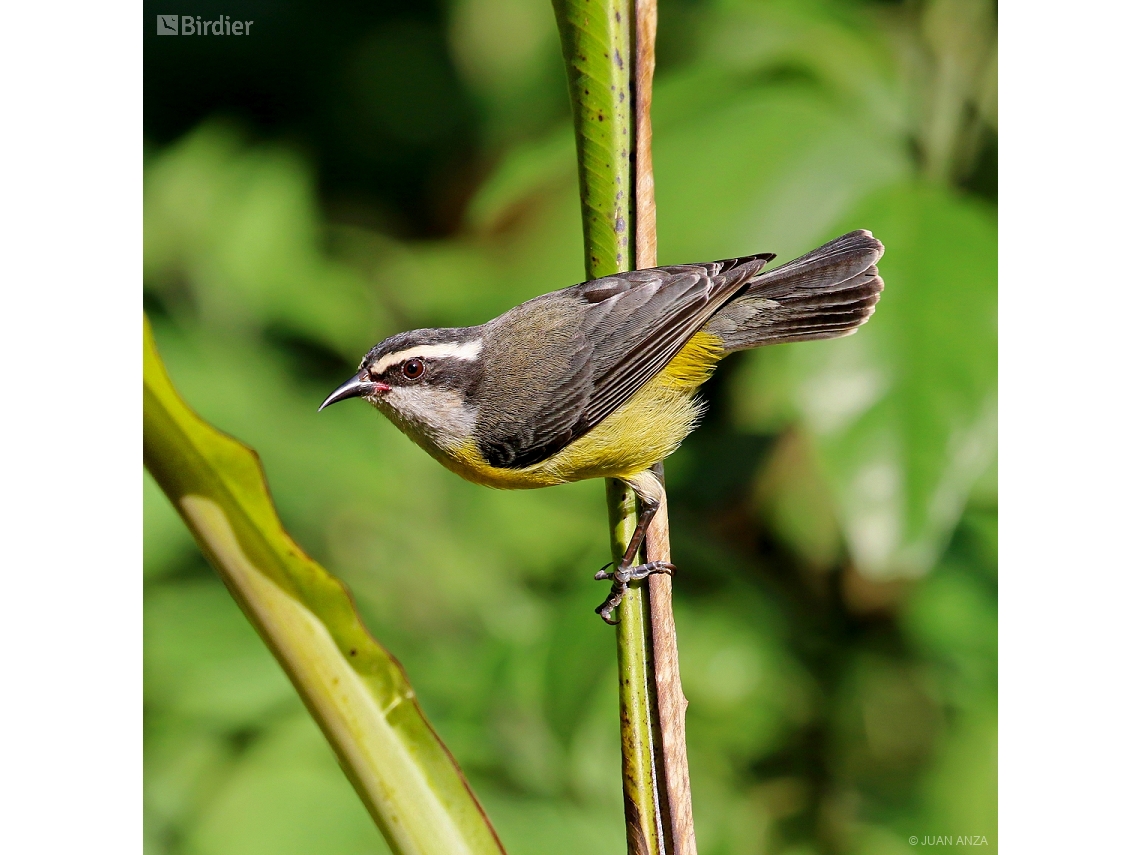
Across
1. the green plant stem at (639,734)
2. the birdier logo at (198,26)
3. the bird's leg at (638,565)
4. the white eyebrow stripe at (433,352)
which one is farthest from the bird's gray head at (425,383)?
the birdier logo at (198,26)

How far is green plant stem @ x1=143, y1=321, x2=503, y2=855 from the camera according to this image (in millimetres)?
672

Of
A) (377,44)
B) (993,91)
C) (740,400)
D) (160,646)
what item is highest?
(377,44)

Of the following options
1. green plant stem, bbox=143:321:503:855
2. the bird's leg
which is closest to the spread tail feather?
the bird's leg

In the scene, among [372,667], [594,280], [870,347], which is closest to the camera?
[372,667]

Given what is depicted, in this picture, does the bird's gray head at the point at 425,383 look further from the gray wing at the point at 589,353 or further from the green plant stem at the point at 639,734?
the green plant stem at the point at 639,734

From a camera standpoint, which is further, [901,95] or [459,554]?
[459,554]

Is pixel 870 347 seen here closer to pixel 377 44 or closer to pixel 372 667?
pixel 372 667

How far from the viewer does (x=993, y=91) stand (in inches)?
44.4

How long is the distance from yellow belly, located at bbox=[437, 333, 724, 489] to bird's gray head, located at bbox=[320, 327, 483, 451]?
0.03 meters

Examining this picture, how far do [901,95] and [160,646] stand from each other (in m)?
1.18

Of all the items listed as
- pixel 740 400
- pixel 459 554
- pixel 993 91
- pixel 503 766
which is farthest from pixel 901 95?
pixel 503 766

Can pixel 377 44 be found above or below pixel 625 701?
above

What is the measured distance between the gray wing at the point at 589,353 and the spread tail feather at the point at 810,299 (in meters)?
0.08

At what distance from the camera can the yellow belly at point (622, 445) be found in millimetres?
936
